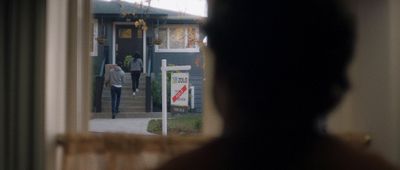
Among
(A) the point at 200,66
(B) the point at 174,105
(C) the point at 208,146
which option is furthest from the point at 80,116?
(C) the point at 208,146

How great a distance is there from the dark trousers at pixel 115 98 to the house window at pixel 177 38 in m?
0.24

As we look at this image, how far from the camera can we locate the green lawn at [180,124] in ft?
6.54

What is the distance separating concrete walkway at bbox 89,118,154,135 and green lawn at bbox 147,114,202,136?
32 millimetres

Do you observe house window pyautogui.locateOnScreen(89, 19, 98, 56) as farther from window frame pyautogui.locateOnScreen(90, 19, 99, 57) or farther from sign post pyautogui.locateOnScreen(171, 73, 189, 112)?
sign post pyautogui.locateOnScreen(171, 73, 189, 112)

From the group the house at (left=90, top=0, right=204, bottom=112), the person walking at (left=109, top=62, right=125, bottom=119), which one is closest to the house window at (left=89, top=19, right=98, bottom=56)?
the house at (left=90, top=0, right=204, bottom=112)

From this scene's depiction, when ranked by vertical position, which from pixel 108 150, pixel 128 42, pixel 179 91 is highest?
pixel 128 42

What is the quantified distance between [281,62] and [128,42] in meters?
1.69

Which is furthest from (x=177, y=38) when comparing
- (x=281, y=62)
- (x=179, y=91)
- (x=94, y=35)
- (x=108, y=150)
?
(x=281, y=62)

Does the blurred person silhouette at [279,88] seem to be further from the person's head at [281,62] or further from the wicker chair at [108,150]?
the wicker chair at [108,150]

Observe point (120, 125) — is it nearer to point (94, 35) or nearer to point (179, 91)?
point (179, 91)

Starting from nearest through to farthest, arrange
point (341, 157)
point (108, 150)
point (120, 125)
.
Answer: point (341, 157) → point (108, 150) → point (120, 125)

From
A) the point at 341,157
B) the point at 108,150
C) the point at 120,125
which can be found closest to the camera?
the point at 341,157

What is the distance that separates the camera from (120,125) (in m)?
2.02

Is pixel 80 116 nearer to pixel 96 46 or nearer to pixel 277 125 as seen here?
pixel 96 46
